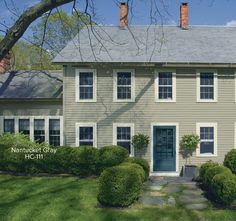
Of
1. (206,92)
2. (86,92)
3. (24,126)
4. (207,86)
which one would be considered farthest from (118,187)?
(24,126)

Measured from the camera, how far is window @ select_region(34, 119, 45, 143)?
18609 mm

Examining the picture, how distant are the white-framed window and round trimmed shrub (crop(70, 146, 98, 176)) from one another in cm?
590

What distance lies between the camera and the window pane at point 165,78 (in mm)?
17125

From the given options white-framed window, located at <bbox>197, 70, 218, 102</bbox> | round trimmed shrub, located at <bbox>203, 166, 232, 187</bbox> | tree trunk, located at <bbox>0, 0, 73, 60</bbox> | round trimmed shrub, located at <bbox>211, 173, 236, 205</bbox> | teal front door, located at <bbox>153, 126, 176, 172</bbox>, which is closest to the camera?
tree trunk, located at <bbox>0, 0, 73, 60</bbox>

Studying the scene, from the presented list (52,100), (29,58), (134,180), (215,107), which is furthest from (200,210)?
(29,58)

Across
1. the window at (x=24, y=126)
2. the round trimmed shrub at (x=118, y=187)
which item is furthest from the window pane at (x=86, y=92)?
the round trimmed shrub at (x=118, y=187)

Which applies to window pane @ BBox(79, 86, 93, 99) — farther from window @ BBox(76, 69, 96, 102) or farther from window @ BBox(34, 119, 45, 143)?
window @ BBox(34, 119, 45, 143)

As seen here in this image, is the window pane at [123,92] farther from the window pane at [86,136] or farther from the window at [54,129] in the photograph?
the window at [54,129]

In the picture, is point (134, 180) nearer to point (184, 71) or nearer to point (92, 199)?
point (92, 199)

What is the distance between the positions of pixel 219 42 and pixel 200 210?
37.5 feet

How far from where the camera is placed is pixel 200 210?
10211mm

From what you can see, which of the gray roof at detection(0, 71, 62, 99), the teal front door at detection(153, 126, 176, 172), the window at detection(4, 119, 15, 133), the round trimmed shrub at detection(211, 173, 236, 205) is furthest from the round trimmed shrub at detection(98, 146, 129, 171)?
the window at detection(4, 119, 15, 133)

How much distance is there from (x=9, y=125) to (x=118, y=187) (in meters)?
10.5

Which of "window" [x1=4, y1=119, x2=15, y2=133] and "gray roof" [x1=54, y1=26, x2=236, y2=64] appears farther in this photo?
"window" [x1=4, y1=119, x2=15, y2=133]
